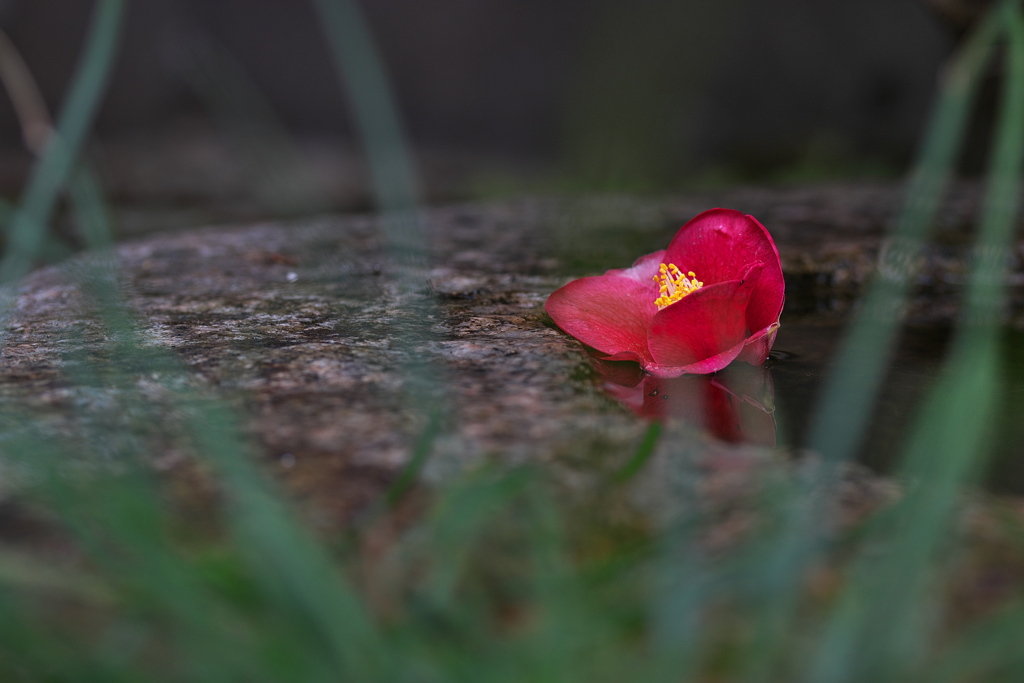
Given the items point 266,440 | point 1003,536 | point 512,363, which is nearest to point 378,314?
point 512,363

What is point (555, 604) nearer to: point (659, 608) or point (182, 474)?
point (659, 608)

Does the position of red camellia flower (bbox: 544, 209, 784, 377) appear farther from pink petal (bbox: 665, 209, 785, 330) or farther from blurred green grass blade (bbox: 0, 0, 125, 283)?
blurred green grass blade (bbox: 0, 0, 125, 283)

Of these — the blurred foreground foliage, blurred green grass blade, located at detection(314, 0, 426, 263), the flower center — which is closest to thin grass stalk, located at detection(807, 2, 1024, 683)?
the blurred foreground foliage

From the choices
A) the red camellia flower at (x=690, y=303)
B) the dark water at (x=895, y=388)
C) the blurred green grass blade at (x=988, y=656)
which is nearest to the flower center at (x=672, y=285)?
the red camellia flower at (x=690, y=303)

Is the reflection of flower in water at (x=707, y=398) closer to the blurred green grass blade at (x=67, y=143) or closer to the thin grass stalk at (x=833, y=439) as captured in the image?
the thin grass stalk at (x=833, y=439)

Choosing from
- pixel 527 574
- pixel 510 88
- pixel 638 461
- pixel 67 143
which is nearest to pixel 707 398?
pixel 638 461

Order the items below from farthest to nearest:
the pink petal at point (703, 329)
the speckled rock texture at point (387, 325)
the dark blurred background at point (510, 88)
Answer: the dark blurred background at point (510, 88)
the pink petal at point (703, 329)
the speckled rock texture at point (387, 325)
